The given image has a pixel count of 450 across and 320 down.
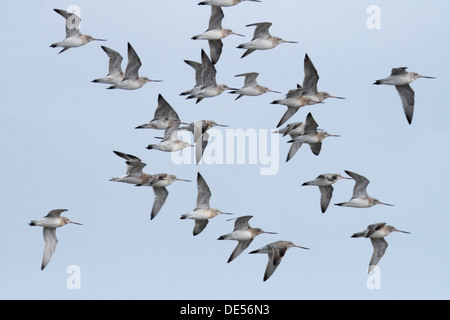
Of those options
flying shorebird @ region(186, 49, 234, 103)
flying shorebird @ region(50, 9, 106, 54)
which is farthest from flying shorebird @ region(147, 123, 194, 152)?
flying shorebird @ region(50, 9, 106, 54)

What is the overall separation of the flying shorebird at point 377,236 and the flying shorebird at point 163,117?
16.7 ft

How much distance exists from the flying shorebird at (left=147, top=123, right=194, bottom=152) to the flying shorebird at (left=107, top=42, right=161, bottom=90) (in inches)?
54.0

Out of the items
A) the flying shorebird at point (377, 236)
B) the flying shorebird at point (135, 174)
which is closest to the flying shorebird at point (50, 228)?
the flying shorebird at point (135, 174)

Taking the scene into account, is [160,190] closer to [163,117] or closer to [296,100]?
[163,117]

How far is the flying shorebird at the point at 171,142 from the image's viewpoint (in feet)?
95.3

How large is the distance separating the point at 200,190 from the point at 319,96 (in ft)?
12.8

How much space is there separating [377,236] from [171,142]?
525cm

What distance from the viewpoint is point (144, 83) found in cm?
3014

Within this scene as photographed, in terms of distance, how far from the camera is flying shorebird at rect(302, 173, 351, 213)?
29683 mm

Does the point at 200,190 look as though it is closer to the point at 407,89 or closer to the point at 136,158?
the point at 136,158

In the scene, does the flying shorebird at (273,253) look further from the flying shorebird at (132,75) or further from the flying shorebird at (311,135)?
the flying shorebird at (132,75)

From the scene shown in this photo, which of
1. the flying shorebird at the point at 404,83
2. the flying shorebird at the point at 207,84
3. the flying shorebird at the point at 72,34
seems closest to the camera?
the flying shorebird at the point at 404,83

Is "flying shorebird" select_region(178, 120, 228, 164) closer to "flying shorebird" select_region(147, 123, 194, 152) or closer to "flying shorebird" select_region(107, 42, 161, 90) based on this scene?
"flying shorebird" select_region(147, 123, 194, 152)

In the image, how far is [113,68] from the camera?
98.2ft
